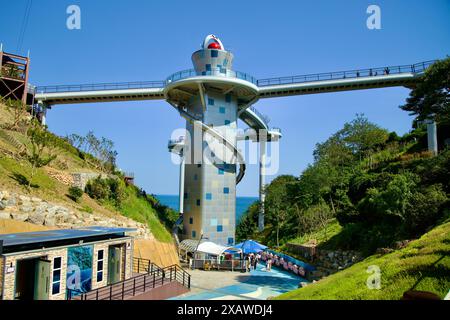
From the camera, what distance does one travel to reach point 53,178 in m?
25.3

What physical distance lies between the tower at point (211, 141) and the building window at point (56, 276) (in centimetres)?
1933

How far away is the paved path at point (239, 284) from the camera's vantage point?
1752 centimetres

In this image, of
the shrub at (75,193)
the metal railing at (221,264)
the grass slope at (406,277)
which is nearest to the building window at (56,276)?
the grass slope at (406,277)

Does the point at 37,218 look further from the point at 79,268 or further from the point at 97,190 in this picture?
the point at 97,190

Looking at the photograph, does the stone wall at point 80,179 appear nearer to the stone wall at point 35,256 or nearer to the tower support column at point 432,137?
the stone wall at point 35,256

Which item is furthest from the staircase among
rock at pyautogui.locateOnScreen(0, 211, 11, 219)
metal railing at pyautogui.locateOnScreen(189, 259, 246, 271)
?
metal railing at pyautogui.locateOnScreen(189, 259, 246, 271)

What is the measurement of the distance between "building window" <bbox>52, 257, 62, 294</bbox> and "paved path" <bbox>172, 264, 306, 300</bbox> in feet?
19.5

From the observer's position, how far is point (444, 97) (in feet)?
71.1

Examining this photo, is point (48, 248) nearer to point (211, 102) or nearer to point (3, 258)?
point (3, 258)

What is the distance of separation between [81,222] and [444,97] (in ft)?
79.9

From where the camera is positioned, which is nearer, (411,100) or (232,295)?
(232,295)
